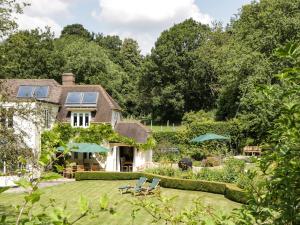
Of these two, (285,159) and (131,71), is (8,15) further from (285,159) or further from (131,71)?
Answer: (131,71)

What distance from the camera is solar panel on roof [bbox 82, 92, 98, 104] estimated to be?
124 feet

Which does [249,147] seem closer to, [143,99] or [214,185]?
[214,185]

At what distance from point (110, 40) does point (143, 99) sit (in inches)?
1058

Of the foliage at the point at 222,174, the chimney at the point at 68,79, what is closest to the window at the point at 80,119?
the chimney at the point at 68,79

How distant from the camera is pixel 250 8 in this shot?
53219mm

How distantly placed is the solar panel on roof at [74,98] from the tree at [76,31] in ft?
166

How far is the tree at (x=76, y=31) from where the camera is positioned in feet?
288

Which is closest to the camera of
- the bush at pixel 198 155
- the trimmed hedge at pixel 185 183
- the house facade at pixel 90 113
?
the trimmed hedge at pixel 185 183

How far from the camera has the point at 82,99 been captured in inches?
1497

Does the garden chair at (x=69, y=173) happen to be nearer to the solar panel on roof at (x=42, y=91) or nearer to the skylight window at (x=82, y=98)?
the skylight window at (x=82, y=98)

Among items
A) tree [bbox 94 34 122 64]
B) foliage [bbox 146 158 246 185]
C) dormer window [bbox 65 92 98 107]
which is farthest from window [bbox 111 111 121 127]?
tree [bbox 94 34 122 64]

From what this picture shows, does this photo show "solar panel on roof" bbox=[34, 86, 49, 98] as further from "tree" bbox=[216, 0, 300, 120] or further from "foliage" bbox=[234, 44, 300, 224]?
"foliage" bbox=[234, 44, 300, 224]

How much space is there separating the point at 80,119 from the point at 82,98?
215cm

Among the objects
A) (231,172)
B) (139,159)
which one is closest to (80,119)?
(139,159)
